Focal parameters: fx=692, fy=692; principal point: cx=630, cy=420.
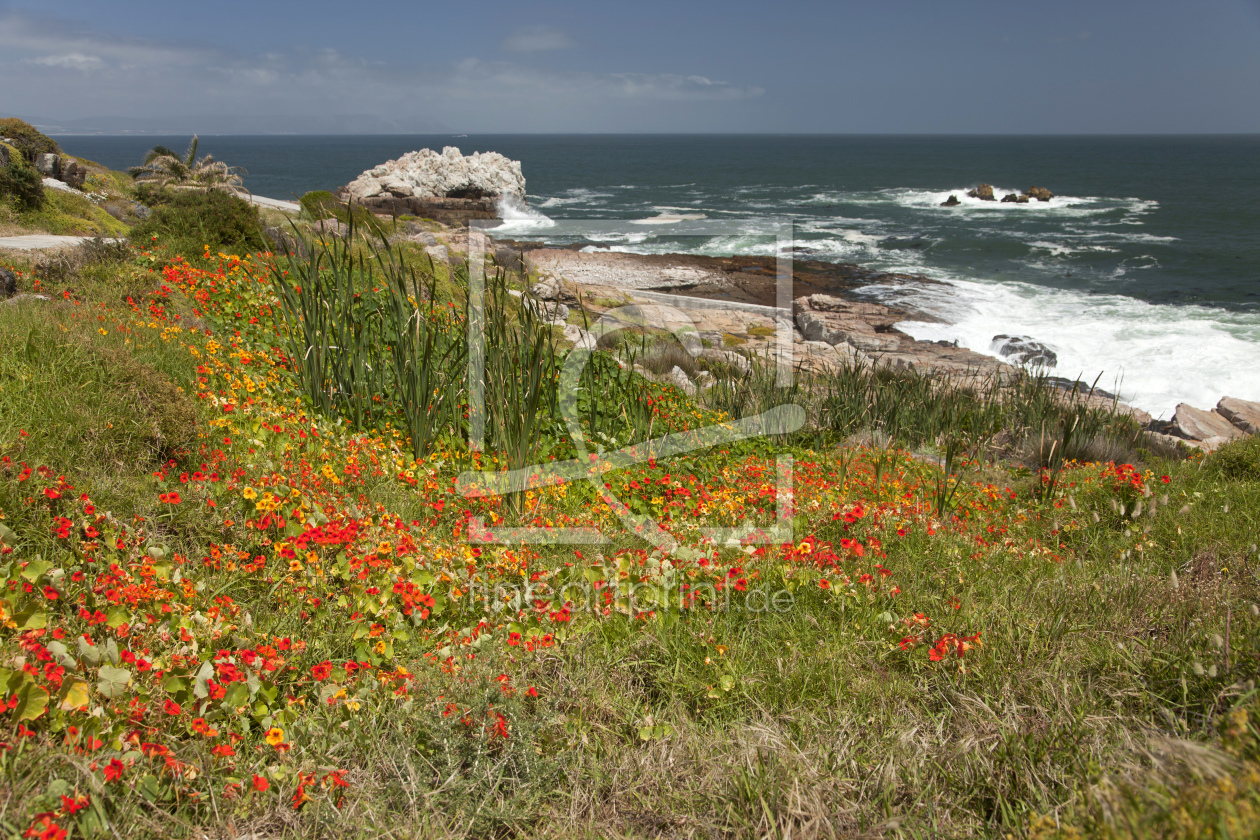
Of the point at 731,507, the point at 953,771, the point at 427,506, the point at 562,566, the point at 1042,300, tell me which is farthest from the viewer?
the point at 1042,300

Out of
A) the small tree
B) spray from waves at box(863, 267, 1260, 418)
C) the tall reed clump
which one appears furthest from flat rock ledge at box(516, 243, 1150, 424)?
the small tree

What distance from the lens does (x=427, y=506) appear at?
13.8 feet

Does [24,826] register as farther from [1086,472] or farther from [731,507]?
[1086,472]

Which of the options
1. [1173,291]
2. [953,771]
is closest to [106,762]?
[953,771]

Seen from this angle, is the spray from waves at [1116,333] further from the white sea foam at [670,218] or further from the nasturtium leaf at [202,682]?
the white sea foam at [670,218]

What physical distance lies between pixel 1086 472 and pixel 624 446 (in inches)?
151

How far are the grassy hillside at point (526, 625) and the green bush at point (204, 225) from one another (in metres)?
2.95

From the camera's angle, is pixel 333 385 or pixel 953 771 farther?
pixel 333 385

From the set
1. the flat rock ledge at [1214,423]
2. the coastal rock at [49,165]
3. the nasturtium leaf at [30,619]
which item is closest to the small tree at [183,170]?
the coastal rock at [49,165]

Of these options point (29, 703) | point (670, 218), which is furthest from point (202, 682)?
point (670, 218)

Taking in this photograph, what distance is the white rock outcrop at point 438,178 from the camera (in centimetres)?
4409

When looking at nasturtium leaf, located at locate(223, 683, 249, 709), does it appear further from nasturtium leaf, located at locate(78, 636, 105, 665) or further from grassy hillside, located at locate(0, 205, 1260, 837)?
nasturtium leaf, located at locate(78, 636, 105, 665)

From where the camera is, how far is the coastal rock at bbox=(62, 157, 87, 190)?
17219 millimetres

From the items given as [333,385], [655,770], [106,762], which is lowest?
[655,770]
